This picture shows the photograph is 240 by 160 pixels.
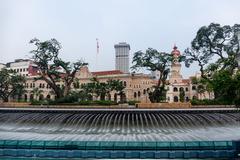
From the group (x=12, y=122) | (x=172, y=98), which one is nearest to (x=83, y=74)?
(x=172, y=98)

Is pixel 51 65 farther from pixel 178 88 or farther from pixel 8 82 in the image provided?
pixel 178 88

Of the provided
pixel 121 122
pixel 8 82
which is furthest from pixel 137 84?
pixel 121 122

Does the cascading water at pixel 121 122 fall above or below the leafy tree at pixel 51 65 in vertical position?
below

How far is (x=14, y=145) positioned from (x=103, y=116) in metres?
17.8

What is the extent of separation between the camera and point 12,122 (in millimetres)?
37625

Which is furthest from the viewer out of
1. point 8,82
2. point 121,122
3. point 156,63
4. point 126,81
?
point 126,81

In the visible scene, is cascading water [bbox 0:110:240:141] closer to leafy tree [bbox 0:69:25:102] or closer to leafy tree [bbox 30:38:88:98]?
leafy tree [bbox 30:38:88:98]

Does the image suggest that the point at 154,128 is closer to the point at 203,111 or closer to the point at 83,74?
the point at 203,111

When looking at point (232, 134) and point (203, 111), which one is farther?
point (203, 111)

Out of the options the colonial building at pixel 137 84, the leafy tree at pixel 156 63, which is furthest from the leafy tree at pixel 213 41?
the colonial building at pixel 137 84

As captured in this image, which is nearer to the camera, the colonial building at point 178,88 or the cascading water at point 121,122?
the cascading water at point 121,122

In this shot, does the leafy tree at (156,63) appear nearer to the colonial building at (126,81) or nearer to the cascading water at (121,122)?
the cascading water at (121,122)

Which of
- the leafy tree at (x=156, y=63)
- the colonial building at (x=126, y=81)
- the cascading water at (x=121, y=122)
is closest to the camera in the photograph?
the cascading water at (x=121, y=122)

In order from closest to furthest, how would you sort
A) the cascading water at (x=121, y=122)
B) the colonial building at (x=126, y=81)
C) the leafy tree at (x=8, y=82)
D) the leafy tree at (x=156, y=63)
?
the cascading water at (x=121, y=122) < the leafy tree at (x=156, y=63) < the leafy tree at (x=8, y=82) < the colonial building at (x=126, y=81)
